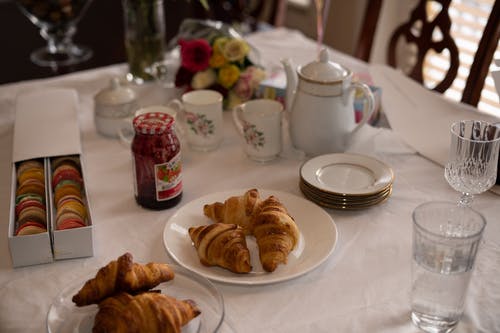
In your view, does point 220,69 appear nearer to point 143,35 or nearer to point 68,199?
point 143,35

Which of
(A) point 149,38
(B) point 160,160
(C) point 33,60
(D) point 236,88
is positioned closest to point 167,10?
(C) point 33,60

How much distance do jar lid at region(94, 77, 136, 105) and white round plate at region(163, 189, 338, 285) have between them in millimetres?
358

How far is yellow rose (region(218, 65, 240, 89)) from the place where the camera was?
139cm

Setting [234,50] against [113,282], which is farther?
[234,50]

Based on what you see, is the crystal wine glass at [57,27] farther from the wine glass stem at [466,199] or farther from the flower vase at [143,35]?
the wine glass stem at [466,199]

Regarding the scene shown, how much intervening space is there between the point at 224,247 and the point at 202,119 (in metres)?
0.42

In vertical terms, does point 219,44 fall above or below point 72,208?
above

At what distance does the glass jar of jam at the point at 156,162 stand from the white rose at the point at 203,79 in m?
0.32

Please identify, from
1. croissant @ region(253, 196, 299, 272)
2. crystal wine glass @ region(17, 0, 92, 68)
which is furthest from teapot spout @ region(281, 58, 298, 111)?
crystal wine glass @ region(17, 0, 92, 68)

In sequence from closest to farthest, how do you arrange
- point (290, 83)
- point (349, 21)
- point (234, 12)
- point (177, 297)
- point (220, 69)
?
point (177, 297)
point (290, 83)
point (220, 69)
point (234, 12)
point (349, 21)

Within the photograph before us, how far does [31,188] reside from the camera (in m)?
1.06

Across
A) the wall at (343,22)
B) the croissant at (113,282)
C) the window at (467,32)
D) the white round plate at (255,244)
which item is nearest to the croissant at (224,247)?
the white round plate at (255,244)

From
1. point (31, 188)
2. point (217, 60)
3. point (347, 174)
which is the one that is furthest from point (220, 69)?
point (31, 188)

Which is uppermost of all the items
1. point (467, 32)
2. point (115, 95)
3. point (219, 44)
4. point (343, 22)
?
point (219, 44)
